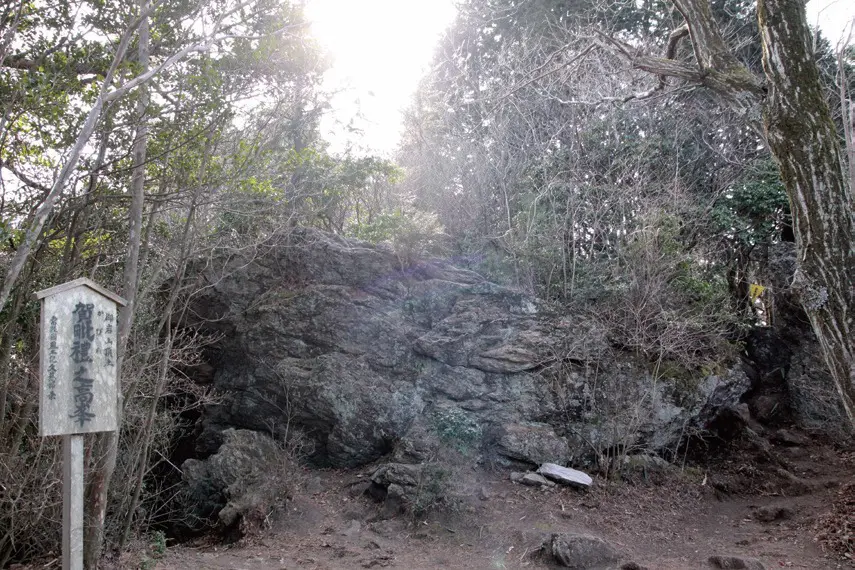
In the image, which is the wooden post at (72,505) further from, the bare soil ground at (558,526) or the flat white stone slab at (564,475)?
the flat white stone slab at (564,475)

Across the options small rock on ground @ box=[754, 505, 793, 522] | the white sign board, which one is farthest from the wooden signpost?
small rock on ground @ box=[754, 505, 793, 522]

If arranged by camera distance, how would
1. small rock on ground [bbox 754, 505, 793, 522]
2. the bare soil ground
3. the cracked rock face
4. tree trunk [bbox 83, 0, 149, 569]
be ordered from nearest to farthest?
tree trunk [bbox 83, 0, 149, 569] → the bare soil ground → small rock on ground [bbox 754, 505, 793, 522] → the cracked rock face

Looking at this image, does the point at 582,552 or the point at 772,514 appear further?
the point at 772,514

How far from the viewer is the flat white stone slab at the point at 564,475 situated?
7984mm

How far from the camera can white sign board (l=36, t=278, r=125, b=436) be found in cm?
385

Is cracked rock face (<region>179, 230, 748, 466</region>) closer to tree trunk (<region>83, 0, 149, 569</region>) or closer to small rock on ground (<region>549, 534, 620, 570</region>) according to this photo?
small rock on ground (<region>549, 534, 620, 570</region>)

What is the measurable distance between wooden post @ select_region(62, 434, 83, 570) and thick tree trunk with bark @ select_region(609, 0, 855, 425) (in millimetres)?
5816

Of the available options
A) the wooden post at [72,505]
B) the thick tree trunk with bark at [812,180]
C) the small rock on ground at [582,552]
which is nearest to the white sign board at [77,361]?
the wooden post at [72,505]

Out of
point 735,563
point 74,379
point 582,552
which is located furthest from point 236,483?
point 735,563

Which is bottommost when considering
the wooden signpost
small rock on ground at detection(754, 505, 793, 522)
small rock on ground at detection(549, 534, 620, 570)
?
small rock on ground at detection(754, 505, 793, 522)

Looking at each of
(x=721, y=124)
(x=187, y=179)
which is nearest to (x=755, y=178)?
(x=721, y=124)

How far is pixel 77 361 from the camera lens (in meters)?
4.01

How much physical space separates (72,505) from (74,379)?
0.86 m

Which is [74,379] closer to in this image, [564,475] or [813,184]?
[813,184]
